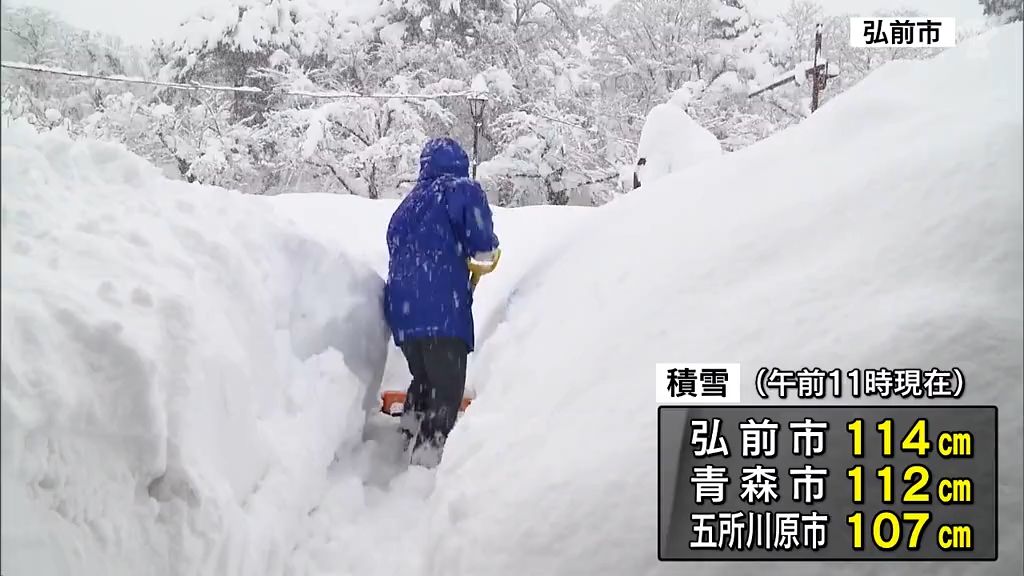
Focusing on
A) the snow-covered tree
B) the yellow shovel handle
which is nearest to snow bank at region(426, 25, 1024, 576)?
the snow-covered tree

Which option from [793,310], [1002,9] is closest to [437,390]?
[793,310]

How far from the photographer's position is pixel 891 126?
67.3 inches

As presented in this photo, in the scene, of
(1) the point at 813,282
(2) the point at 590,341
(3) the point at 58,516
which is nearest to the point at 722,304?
(1) the point at 813,282

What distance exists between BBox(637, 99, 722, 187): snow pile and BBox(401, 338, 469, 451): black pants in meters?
2.95

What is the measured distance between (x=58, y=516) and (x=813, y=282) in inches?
63.5

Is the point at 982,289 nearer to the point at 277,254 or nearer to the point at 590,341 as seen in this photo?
the point at 590,341

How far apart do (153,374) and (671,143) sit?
459cm

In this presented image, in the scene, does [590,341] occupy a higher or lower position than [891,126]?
lower

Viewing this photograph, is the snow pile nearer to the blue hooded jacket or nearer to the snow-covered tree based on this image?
the blue hooded jacket

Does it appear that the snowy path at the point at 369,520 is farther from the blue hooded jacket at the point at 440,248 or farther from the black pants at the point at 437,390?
the blue hooded jacket at the point at 440,248

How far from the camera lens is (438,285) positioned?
2947 mm
